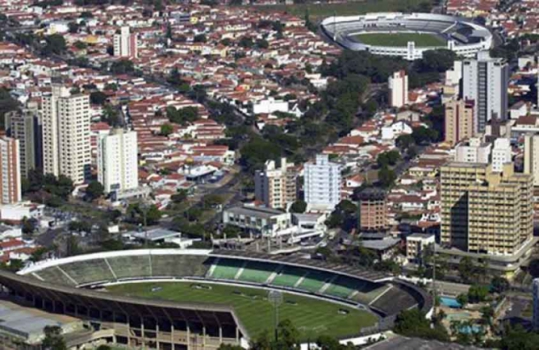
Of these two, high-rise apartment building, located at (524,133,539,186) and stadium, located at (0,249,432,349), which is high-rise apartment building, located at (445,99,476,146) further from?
stadium, located at (0,249,432,349)

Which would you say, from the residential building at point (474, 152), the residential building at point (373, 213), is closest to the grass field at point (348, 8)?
the residential building at point (474, 152)

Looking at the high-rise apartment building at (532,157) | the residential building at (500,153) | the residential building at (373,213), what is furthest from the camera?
the high-rise apartment building at (532,157)

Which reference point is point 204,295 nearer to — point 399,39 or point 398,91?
point 398,91

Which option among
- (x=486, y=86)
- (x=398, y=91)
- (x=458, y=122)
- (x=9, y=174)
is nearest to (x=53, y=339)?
(x=9, y=174)

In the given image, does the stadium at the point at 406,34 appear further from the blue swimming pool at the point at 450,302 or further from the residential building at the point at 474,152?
the blue swimming pool at the point at 450,302

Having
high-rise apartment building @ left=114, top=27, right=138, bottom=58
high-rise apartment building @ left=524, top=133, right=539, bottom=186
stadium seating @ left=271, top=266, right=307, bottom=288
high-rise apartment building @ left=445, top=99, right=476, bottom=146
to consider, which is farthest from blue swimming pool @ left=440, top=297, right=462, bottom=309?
high-rise apartment building @ left=114, top=27, right=138, bottom=58

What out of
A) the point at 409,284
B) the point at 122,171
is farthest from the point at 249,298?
the point at 122,171

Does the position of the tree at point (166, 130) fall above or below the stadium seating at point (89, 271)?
above

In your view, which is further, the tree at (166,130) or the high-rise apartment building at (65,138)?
the tree at (166,130)
